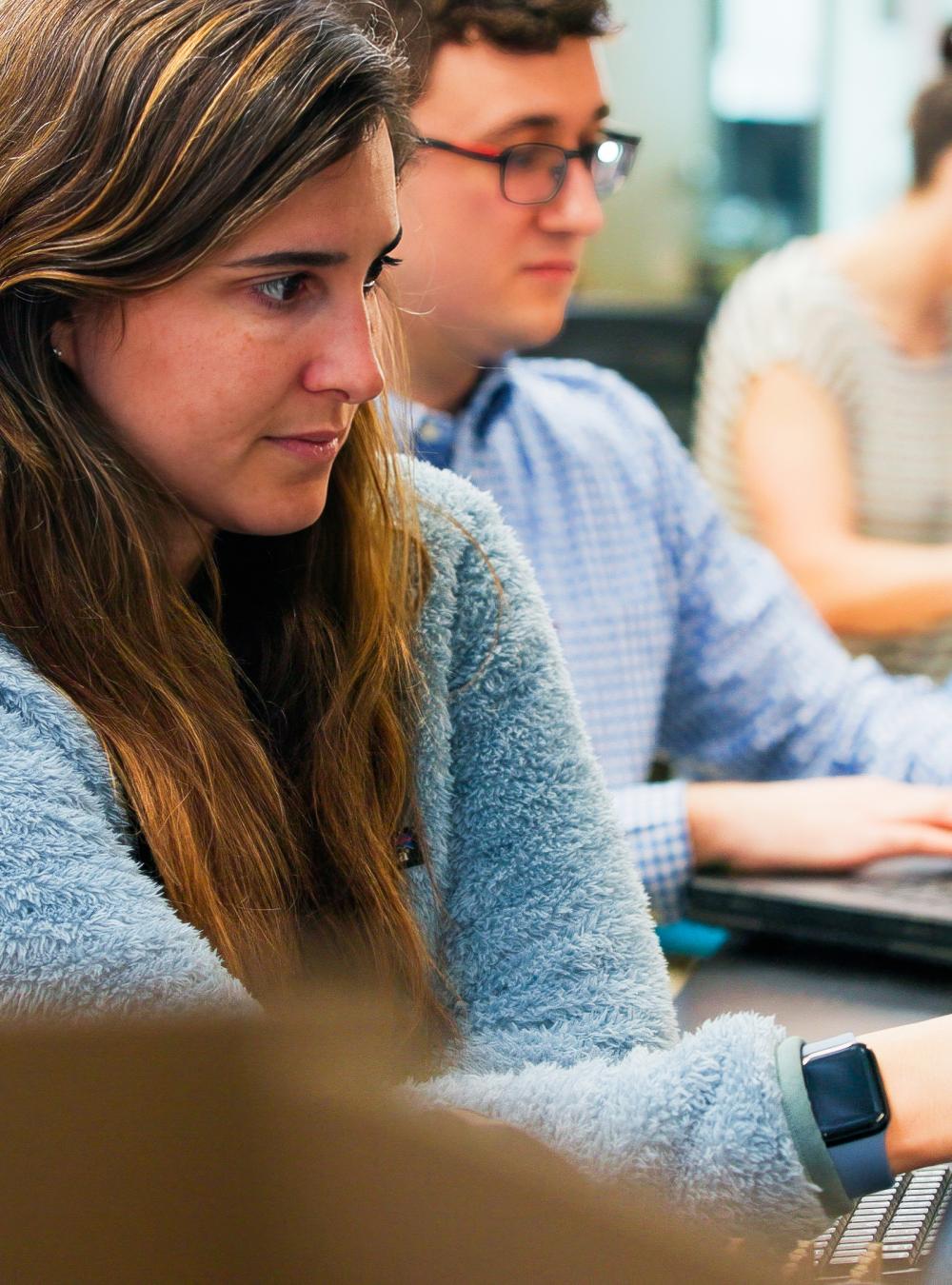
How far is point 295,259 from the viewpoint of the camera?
2.48ft

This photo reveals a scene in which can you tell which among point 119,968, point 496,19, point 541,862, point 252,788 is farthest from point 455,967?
point 496,19

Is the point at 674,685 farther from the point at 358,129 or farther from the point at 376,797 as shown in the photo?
the point at 358,129

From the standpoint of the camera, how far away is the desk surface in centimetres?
100

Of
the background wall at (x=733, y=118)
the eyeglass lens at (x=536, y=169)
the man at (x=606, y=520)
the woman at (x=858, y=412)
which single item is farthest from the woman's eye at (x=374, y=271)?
the background wall at (x=733, y=118)

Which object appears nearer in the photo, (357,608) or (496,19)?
(357,608)

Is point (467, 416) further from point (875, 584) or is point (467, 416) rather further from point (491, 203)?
point (875, 584)

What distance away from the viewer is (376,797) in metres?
0.89

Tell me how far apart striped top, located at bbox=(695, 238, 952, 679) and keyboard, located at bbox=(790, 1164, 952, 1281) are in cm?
120

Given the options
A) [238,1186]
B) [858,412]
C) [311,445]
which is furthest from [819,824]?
[238,1186]

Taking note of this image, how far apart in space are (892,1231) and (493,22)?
105 centimetres

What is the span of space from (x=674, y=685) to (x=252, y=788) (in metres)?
0.79

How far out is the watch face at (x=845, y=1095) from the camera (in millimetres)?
684

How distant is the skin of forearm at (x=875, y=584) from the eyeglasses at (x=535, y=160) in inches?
26.8

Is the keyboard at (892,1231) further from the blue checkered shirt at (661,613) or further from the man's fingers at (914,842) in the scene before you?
the blue checkered shirt at (661,613)
